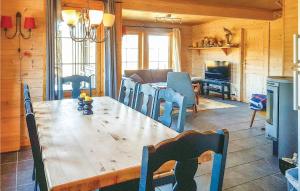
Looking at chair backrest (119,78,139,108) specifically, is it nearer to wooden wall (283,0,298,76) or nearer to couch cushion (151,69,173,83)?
wooden wall (283,0,298,76)

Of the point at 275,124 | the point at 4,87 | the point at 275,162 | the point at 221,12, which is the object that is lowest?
the point at 275,162

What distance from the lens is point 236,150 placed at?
12.5 ft

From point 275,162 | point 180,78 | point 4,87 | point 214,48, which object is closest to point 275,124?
point 275,162

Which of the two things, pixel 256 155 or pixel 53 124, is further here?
pixel 256 155

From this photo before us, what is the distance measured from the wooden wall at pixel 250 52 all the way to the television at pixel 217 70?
0.21m

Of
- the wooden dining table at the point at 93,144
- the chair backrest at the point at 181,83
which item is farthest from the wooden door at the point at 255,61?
the wooden dining table at the point at 93,144

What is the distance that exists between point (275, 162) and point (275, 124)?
1.56 ft

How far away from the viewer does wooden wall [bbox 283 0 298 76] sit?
Result: 13.5 ft

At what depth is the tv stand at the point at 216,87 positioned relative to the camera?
8.38 meters

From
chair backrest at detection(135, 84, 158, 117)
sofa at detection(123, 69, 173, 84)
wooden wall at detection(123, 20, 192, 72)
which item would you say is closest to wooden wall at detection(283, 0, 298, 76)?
chair backrest at detection(135, 84, 158, 117)

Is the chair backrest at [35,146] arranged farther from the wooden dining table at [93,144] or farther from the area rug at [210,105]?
the area rug at [210,105]

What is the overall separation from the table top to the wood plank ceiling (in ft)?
11.1

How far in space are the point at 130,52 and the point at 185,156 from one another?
327 inches

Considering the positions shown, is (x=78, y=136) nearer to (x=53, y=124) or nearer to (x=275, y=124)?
(x=53, y=124)
